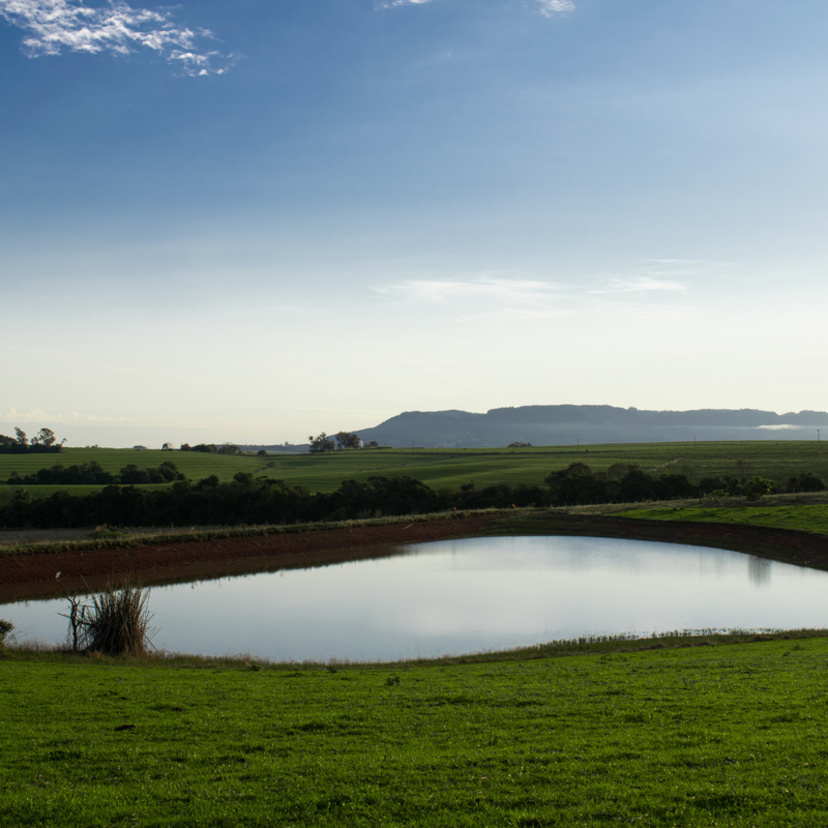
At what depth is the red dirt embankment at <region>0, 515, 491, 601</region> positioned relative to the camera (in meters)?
32.8

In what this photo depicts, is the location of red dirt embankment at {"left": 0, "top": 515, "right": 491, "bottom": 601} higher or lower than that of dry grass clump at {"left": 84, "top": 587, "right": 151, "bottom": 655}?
lower

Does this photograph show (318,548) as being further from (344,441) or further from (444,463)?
(344,441)

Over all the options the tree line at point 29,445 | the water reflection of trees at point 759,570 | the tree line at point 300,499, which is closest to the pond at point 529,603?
the water reflection of trees at point 759,570

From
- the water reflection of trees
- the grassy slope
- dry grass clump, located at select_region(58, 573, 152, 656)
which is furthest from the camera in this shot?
the grassy slope

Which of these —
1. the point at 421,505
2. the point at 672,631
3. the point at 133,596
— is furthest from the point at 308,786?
the point at 421,505

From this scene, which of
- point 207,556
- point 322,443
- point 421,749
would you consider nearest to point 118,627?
point 421,749

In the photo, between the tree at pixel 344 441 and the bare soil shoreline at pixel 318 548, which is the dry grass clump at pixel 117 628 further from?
the tree at pixel 344 441

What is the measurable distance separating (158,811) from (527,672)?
929 centimetres

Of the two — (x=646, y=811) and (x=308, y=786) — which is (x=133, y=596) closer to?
(x=308, y=786)

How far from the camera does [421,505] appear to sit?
63.0 meters

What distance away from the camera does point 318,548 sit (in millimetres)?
44125

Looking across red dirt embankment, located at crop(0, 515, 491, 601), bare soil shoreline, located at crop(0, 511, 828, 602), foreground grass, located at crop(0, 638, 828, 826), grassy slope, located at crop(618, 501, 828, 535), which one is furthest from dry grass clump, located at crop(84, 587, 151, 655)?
grassy slope, located at crop(618, 501, 828, 535)

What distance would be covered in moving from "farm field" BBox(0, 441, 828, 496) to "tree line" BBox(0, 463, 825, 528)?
8060 millimetres

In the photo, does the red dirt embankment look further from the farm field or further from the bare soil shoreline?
the farm field
